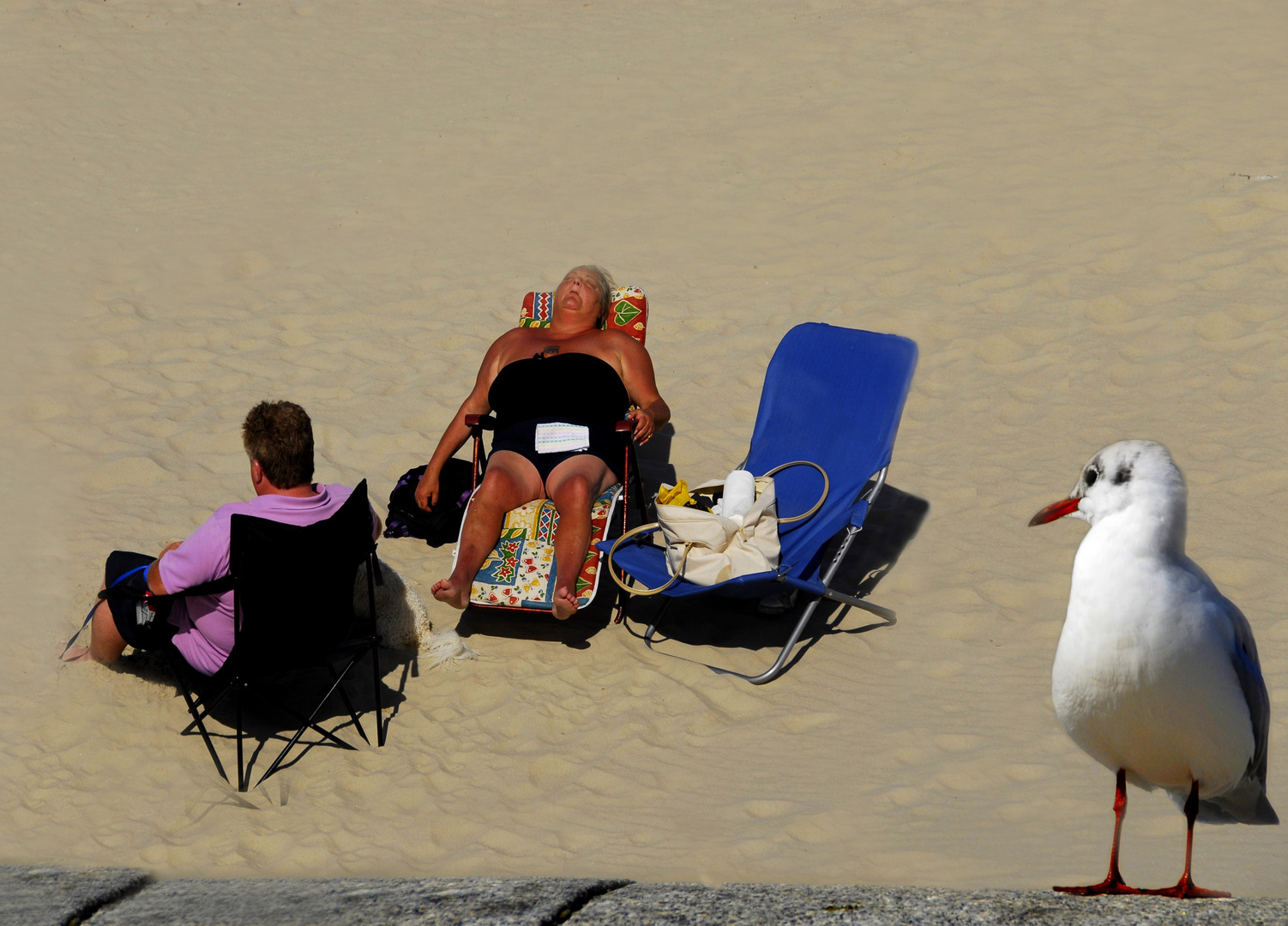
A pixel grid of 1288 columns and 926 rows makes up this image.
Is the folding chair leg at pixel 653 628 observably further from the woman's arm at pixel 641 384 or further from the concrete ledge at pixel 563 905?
the concrete ledge at pixel 563 905

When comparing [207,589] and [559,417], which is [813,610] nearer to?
[559,417]

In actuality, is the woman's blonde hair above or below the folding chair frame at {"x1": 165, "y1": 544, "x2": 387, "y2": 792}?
above

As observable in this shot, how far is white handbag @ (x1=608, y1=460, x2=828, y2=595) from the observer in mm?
4406

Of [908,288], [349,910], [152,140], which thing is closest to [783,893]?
[349,910]

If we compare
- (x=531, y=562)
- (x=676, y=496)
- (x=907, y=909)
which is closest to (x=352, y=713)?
(x=531, y=562)

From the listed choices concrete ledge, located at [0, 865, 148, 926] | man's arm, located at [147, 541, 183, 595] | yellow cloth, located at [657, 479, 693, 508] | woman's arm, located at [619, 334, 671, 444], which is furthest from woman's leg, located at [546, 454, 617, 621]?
concrete ledge, located at [0, 865, 148, 926]

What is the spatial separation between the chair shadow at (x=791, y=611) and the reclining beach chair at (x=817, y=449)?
4.1 inches

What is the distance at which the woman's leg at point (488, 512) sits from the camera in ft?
14.7

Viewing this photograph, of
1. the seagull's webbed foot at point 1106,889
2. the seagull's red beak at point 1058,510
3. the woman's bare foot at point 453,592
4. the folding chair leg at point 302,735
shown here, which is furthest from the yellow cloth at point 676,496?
the seagull's webbed foot at point 1106,889

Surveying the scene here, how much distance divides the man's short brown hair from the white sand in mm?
1011

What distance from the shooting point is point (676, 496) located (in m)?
4.78

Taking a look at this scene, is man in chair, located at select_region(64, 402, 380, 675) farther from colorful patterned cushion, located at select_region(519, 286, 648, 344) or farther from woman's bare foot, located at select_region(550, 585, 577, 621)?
colorful patterned cushion, located at select_region(519, 286, 648, 344)

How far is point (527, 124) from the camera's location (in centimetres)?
1150

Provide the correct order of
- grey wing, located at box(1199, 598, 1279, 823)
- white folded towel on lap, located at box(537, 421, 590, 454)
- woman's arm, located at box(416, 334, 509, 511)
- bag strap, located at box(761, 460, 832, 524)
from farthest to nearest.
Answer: woman's arm, located at box(416, 334, 509, 511), white folded towel on lap, located at box(537, 421, 590, 454), bag strap, located at box(761, 460, 832, 524), grey wing, located at box(1199, 598, 1279, 823)
